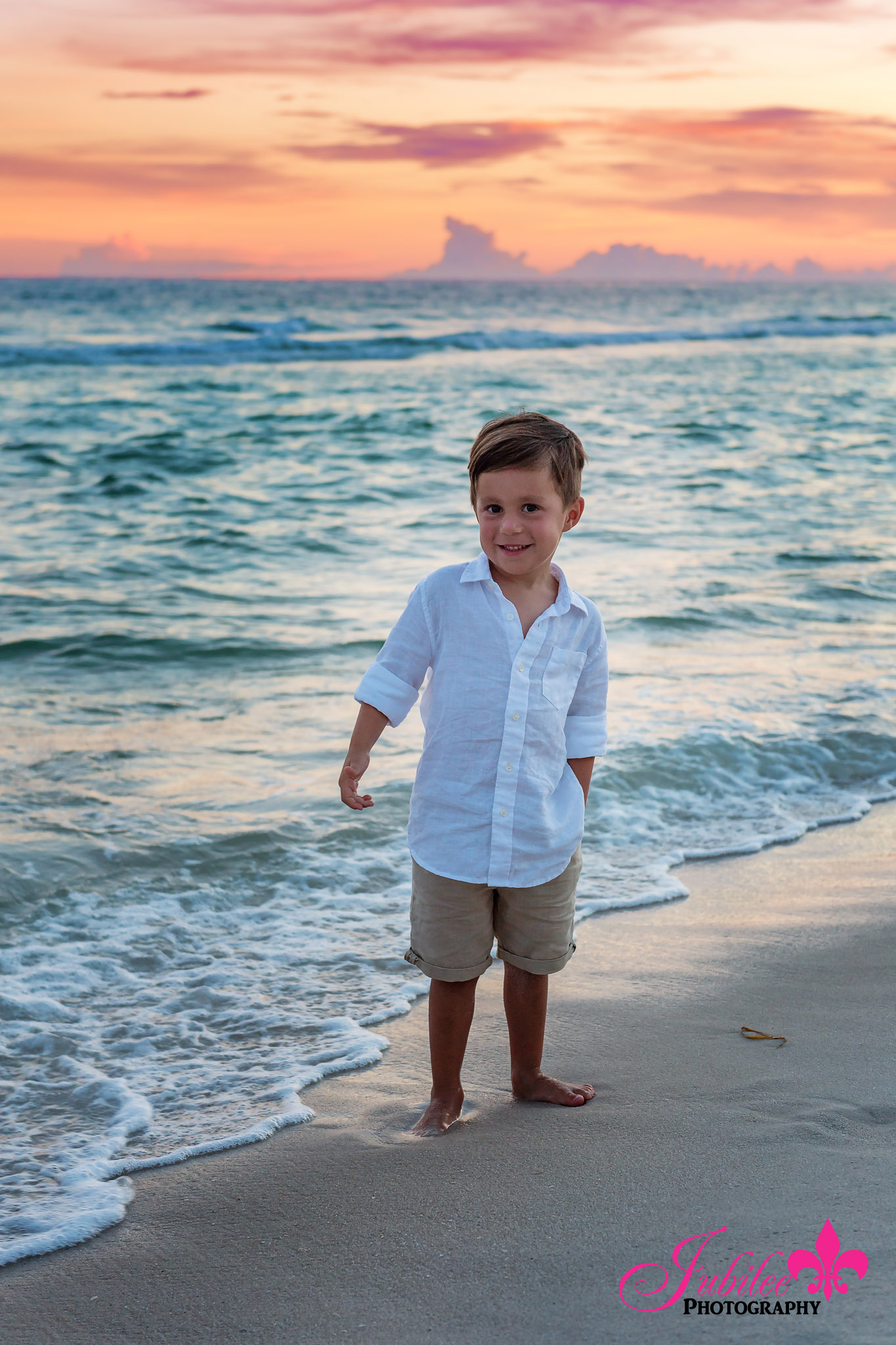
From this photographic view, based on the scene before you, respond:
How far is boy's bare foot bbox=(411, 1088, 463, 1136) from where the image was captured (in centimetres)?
234

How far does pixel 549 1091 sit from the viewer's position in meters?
2.44

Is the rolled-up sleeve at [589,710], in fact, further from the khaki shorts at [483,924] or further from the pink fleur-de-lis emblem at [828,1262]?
the pink fleur-de-lis emblem at [828,1262]

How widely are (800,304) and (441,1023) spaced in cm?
6888

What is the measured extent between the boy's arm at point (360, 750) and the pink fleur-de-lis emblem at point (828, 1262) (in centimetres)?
105

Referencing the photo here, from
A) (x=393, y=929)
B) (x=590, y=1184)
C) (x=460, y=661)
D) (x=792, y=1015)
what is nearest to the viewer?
(x=590, y=1184)

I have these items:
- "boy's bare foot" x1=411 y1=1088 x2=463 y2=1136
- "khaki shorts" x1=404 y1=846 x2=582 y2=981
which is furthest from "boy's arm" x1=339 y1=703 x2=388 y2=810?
"boy's bare foot" x1=411 y1=1088 x2=463 y2=1136

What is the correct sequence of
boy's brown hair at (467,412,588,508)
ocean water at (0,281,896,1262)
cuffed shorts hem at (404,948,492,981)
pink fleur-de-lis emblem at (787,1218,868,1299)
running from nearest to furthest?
pink fleur-de-lis emblem at (787,1218,868,1299) → boy's brown hair at (467,412,588,508) → cuffed shorts hem at (404,948,492,981) → ocean water at (0,281,896,1262)

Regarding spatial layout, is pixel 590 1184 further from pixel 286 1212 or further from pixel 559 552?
pixel 559 552

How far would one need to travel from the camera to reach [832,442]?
50.7ft

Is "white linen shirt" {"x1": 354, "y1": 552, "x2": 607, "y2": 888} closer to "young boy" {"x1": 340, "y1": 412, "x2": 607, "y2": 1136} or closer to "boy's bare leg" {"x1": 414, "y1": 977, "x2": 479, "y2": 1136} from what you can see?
"young boy" {"x1": 340, "y1": 412, "x2": 607, "y2": 1136}

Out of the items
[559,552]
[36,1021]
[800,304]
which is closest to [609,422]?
[559,552]

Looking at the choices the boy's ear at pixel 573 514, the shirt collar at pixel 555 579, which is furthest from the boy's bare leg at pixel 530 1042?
the boy's ear at pixel 573 514

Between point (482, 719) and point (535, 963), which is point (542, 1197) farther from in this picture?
point (482, 719)

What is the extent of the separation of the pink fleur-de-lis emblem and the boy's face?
1253mm
